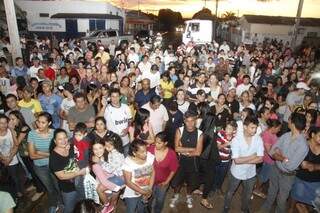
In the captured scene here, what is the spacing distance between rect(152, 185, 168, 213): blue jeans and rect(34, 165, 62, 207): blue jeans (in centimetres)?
177

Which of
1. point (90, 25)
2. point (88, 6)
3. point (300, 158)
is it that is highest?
point (88, 6)

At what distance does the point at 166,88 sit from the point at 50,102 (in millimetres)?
3337

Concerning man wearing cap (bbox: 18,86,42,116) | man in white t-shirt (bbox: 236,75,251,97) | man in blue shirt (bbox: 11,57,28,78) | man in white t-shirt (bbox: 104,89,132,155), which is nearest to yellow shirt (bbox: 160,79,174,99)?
man in white t-shirt (bbox: 236,75,251,97)

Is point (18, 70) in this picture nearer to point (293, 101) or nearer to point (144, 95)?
point (144, 95)

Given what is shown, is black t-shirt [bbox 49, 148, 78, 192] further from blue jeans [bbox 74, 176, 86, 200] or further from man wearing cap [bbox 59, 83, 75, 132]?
man wearing cap [bbox 59, 83, 75, 132]

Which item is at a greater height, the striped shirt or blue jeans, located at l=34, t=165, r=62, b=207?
the striped shirt

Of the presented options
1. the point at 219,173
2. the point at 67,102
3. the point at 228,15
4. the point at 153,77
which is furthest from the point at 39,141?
the point at 228,15

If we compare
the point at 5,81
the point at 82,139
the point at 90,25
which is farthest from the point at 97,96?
the point at 90,25

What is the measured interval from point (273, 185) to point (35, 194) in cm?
469

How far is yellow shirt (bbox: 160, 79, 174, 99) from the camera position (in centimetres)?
860

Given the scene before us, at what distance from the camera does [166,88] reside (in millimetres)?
8812

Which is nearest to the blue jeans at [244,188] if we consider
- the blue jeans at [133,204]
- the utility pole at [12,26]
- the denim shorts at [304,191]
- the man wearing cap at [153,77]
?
the denim shorts at [304,191]

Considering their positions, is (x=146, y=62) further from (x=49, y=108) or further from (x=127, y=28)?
(x=127, y=28)

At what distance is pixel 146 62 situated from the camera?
38.0 feet
